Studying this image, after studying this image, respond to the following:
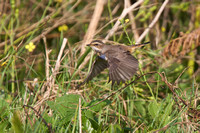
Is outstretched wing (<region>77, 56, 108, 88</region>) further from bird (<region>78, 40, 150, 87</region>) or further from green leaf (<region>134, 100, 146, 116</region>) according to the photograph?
green leaf (<region>134, 100, 146, 116</region>)

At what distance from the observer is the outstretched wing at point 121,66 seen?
3.04 meters

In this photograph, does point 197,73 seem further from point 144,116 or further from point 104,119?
point 104,119

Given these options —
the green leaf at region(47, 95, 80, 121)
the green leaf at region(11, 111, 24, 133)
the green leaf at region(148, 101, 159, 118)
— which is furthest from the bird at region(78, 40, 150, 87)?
the green leaf at region(11, 111, 24, 133)

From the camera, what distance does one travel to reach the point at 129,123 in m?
2.94

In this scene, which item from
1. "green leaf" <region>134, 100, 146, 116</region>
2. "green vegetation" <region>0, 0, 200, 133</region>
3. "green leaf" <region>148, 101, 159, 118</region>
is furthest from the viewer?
"green leaf" <region>134, 100, 146, 116</region>

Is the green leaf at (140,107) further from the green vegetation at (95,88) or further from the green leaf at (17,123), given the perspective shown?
the green leaf at (17,123)

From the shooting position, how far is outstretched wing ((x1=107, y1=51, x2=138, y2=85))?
3045 millimetres

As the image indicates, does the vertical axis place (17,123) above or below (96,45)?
below

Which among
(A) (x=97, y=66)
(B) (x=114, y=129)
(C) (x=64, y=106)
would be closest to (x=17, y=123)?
(C) (x=64, y=106)

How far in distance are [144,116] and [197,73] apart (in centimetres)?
192

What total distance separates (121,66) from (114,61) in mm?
163

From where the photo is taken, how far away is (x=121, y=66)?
3285 mm

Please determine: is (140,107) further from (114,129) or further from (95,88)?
(114,129)

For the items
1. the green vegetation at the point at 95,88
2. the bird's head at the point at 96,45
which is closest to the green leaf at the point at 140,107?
the green vegetation at the point at 95,88
